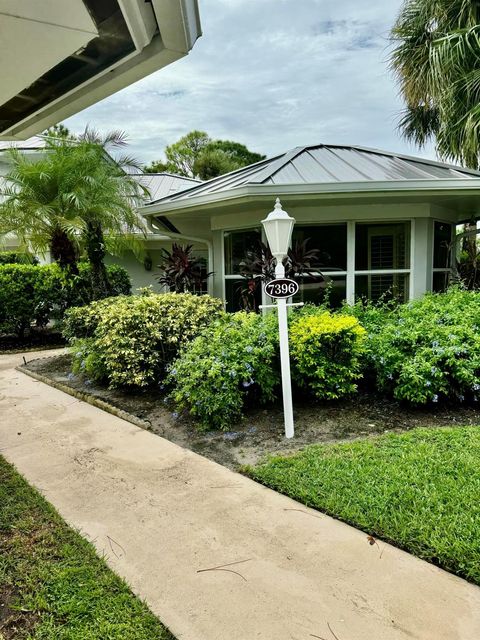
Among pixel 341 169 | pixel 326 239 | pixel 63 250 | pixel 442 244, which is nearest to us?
pixel 341 169

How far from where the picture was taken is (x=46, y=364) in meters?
8.50

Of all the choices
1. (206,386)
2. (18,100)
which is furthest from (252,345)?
(18,100)

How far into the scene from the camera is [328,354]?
5168 millimetres

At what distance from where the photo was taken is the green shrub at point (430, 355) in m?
4.72

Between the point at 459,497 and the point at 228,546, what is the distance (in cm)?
170

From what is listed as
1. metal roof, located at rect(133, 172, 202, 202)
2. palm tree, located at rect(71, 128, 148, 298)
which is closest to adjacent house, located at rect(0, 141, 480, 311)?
palm tree, located at rect(71, 128, 148, 298)

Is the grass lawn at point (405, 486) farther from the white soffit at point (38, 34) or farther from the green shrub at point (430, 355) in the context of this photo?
the white soffit at point (38, 34)

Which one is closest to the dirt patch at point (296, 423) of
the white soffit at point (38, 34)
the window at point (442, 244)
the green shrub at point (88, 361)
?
the green shrub at point (88, 361)

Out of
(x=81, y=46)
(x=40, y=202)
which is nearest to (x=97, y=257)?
(x=40, y=202)

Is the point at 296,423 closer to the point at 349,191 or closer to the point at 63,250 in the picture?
the point at 349,191

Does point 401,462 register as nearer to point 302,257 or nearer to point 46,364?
point 302,257

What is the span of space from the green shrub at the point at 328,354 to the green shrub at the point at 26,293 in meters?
7.36

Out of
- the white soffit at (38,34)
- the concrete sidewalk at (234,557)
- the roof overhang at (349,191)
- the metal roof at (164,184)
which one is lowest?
the concrete sidewalk at (234,557)

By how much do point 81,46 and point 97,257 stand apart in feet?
26.2
